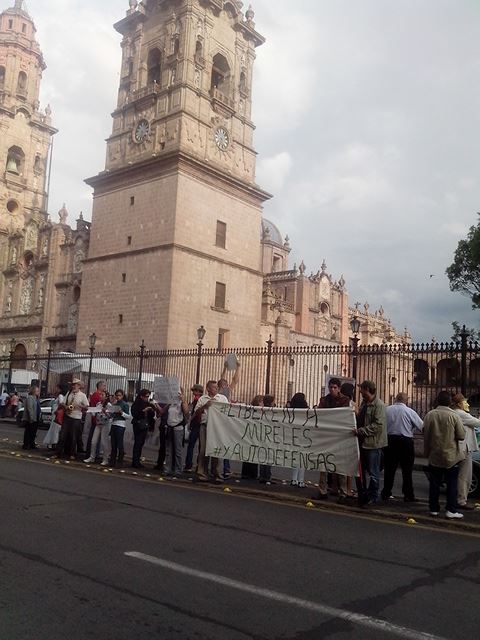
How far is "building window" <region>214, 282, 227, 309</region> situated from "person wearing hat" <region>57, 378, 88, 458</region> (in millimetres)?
22518

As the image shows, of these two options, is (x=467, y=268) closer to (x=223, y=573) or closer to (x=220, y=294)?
(x=220, y=294)

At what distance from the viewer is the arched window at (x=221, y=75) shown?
131 feet

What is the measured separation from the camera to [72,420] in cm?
1449

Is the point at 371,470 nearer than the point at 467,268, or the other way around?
the point at 371,470

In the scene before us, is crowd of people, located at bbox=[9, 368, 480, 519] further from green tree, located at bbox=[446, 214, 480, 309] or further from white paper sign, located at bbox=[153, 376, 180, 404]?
green tree, located at bbox=[446, 214, 480, 309]

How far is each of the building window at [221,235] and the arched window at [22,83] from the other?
87.7ft

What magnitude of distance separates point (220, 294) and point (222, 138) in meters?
9.80

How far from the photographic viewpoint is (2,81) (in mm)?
52375

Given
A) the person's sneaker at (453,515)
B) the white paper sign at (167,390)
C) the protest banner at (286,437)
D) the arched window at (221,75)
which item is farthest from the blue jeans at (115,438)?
the arched window at (221,75)

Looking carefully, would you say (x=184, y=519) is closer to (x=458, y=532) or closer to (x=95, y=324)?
(x=458, y=532)

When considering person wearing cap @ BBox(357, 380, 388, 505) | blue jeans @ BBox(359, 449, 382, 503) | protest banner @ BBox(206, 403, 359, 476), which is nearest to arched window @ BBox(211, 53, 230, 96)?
protest banner @ BBox(206, 403, 359, 476)

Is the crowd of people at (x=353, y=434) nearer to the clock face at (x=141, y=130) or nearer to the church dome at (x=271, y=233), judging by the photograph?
the clock face at (x=141, y=130)

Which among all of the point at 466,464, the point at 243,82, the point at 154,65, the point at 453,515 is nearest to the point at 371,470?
the point at 453,515

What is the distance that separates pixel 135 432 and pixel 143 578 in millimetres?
8083
